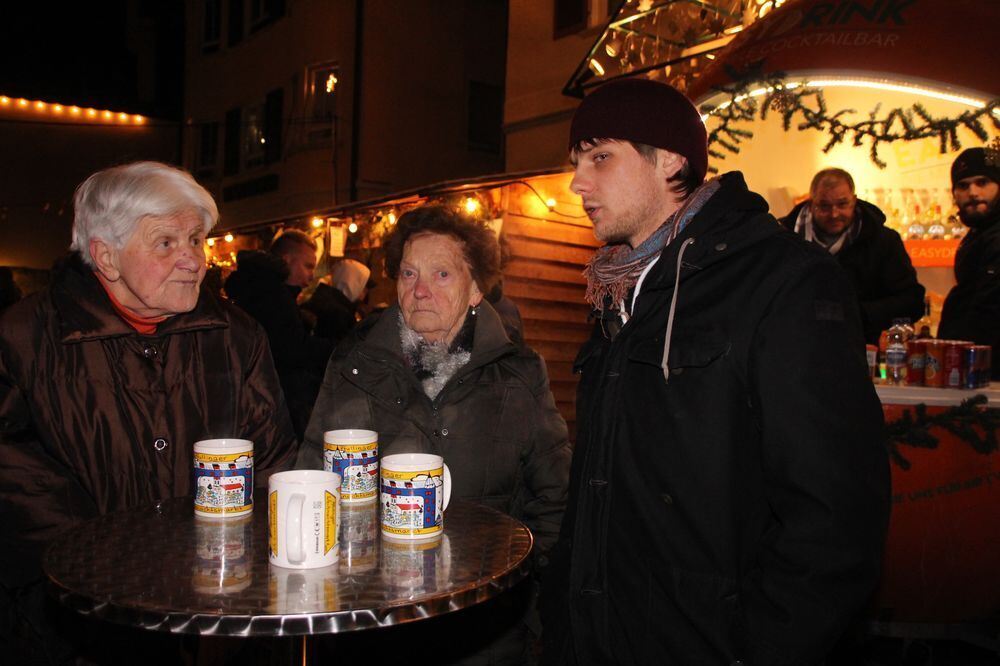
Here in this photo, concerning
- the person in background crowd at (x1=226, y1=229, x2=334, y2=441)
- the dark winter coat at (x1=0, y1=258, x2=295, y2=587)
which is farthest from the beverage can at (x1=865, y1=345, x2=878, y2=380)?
the dark winter coat at (x1=0, y1=258, x2=295, y2=587)

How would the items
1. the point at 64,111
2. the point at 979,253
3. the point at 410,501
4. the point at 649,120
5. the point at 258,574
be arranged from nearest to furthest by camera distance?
1. the point at 258,574
2. the point at 410,501
3. the point at 649,120
4. the point at 979,253
5. the point at 64,111

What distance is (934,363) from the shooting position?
13.4 ft

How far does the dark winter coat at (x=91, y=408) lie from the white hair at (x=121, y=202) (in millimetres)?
144

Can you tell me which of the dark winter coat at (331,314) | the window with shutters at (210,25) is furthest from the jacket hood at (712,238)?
the window with shutters at (210,25)

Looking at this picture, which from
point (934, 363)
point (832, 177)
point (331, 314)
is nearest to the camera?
point (934, 363)

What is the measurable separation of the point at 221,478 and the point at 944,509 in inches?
142

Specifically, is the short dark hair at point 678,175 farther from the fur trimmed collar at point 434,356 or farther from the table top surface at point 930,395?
the table top surface at point 930,395

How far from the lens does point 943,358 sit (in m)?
4.07

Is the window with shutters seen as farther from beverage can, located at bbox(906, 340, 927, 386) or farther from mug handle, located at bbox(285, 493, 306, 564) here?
mug handle, located at bbox(285, 493, 306, 564)

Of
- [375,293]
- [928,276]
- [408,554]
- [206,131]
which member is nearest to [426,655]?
[408,554]

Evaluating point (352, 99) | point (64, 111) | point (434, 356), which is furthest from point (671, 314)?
point (64, 111)

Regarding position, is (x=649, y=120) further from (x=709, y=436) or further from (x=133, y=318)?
(x=133, y=318)

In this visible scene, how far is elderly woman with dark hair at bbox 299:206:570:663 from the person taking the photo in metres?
2.57

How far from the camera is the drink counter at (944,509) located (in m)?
3.85
